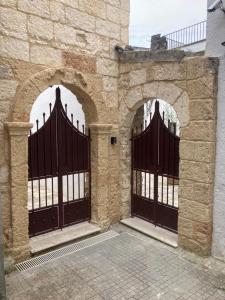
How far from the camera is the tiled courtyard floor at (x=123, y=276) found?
10.8 feet

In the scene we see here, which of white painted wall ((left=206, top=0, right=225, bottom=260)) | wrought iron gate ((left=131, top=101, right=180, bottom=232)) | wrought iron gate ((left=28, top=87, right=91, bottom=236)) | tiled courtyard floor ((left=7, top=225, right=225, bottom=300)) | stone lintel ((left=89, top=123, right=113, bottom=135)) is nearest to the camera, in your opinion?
tiled courtyard floor ((left=7, top=225, right=225, bottom=300))

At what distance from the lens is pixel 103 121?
4.90m

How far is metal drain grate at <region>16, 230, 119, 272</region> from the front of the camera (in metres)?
3.92

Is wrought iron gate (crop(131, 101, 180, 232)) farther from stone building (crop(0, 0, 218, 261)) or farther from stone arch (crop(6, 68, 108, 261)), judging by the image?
stone arch (crop(6, 68, 108, 261))

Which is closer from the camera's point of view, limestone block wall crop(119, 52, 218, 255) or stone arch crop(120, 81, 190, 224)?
limestone block wall crop(119, 52, 218, 255)

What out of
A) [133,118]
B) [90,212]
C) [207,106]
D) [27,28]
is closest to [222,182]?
[207,106]

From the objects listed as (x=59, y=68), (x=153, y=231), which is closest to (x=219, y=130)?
(x=153, y=231)

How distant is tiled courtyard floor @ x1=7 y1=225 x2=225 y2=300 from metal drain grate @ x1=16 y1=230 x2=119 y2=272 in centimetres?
9

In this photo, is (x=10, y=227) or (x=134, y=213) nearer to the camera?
(x=10, y=227)

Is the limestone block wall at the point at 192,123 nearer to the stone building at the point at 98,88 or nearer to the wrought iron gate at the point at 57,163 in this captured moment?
the stone building at the point at 98,88

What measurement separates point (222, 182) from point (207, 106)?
107 centimetres

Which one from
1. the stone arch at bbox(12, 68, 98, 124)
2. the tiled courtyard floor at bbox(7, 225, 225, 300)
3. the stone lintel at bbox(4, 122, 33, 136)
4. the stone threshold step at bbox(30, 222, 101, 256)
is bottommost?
the tiled courtyard floor at bbox(7, 225, 225, 300)

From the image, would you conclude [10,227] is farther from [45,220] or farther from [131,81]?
[131,81]

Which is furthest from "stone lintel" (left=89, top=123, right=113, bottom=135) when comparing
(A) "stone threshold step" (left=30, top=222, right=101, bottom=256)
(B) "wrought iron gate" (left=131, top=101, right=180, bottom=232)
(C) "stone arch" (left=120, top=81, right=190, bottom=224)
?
(A) "stone threshold step" (left=30, top=222, right=101, bottom=256)
